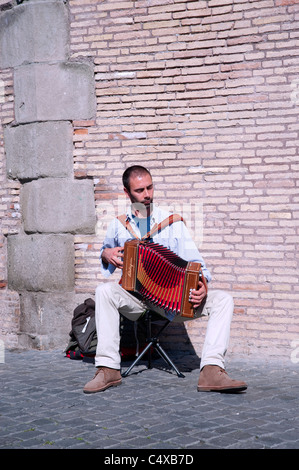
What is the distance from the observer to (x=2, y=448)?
3.46 metres

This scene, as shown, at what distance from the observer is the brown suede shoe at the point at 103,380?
469 centimetres

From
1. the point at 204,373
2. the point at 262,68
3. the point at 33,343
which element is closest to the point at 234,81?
the point at 262,68

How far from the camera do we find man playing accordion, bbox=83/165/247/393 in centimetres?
471

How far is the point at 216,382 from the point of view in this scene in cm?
465

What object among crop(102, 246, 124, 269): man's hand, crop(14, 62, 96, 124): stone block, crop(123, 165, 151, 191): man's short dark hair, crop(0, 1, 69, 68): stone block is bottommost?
crop(102, 246, 124, 269): man's hand

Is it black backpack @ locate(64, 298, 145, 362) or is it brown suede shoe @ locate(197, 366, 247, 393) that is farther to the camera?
black backpack @ locate(64, 298, 145, 362)

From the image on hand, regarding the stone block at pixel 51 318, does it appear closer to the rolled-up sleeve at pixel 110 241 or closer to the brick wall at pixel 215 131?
the brick wall at pixel 215 131

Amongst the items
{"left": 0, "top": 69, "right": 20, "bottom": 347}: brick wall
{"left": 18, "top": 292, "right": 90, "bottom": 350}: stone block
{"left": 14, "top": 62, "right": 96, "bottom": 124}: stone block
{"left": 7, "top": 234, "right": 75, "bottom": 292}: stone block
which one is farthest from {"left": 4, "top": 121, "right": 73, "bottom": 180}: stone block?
{"left": 18, "top": 292, "right": 90, "bottom": 350}: stone block

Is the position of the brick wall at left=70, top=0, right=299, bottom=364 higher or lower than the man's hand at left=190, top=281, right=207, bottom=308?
higher

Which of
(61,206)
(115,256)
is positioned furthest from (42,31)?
(115,256)

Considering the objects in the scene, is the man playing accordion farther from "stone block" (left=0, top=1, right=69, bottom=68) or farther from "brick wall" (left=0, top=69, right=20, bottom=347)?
"stone block" (left=0, top=1, right=69, bottom=68)

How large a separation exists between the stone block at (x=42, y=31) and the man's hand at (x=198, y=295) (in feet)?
10.2

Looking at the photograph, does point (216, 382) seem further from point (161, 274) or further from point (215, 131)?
point (215, 131)

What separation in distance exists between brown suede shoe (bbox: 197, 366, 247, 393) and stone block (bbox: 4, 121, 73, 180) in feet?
9.08
